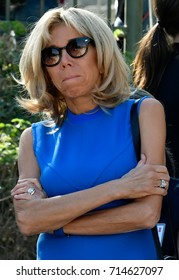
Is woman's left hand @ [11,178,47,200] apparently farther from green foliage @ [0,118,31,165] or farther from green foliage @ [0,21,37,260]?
green foliage @ [0,118,31,165]

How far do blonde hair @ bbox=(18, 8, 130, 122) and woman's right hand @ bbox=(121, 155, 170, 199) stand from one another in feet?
1.06

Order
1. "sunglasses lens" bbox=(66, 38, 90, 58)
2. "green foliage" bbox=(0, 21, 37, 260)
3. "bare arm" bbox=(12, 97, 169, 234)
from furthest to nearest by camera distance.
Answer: "green foliage" bbox=(0, 21, 37, 260), "sunglasses lens" bbox=(66, 38, 90, 58), "bare arm" bbox=(12, 97, 169, 234)

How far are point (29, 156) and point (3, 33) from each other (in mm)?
3285

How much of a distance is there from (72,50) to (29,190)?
0.60 meters

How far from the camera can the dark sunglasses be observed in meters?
3.38

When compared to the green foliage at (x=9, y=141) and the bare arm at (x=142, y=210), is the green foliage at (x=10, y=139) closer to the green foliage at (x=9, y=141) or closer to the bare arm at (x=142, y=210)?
the green foliage at (x=9, y=141)

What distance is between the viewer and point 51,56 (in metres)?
3.43

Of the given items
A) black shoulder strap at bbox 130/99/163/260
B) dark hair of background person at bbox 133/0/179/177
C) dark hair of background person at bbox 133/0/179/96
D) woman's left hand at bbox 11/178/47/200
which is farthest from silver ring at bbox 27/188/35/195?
dark hair of background person at bbox 133/0/179/96

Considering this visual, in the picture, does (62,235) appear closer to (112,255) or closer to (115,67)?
(112,255)

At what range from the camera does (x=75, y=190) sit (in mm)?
3307

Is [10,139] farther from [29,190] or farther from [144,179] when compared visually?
[144,179]

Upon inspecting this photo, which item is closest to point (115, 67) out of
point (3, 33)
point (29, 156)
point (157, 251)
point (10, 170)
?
point (29, 156)

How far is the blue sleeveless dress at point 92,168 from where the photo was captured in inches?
128
